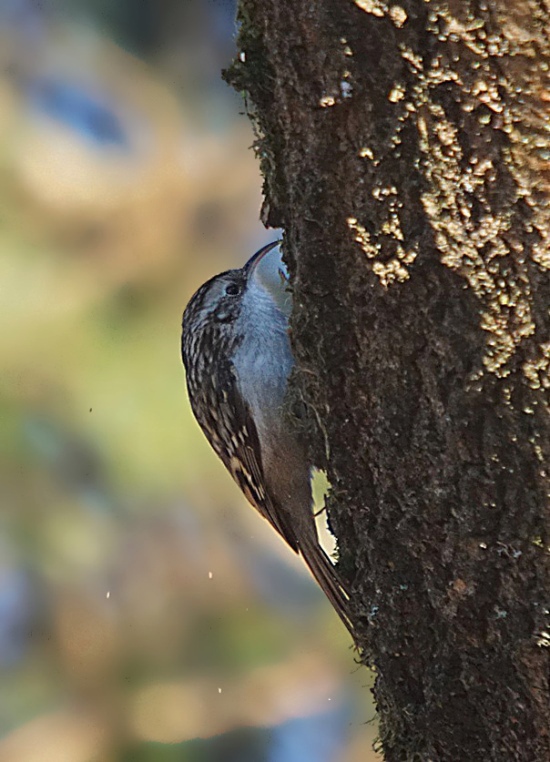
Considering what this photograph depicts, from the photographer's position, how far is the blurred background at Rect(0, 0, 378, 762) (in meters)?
4.09

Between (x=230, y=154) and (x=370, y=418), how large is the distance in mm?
3338

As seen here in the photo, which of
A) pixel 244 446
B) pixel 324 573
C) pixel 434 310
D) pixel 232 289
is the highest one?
pixel 232 289

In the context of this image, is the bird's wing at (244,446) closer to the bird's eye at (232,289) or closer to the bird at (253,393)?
the bird at (253,393)

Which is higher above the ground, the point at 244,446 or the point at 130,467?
the point at 130,467

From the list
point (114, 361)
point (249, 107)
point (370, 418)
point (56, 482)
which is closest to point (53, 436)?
point (56, 482)

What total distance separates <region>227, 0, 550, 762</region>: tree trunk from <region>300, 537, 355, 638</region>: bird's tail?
0.53m

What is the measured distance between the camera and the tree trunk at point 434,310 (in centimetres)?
116

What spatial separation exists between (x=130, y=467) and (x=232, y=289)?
5.46ft

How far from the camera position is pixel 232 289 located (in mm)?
2713

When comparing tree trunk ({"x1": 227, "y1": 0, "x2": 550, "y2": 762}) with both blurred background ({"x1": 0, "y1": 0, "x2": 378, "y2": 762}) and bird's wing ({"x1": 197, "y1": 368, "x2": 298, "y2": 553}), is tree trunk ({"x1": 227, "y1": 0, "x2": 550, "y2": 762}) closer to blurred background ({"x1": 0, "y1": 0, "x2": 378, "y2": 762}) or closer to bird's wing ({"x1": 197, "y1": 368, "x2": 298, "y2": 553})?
bird's wing ({"x1": 197, "y1": 368, "x2": 298, "y2": 553})

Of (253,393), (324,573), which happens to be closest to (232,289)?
(253,393)

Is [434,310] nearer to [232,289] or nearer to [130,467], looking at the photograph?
[232,289]

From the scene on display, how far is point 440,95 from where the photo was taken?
1167mm

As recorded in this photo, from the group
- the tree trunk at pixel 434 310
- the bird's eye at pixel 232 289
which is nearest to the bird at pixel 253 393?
the bird's eye at pixel 232 289
